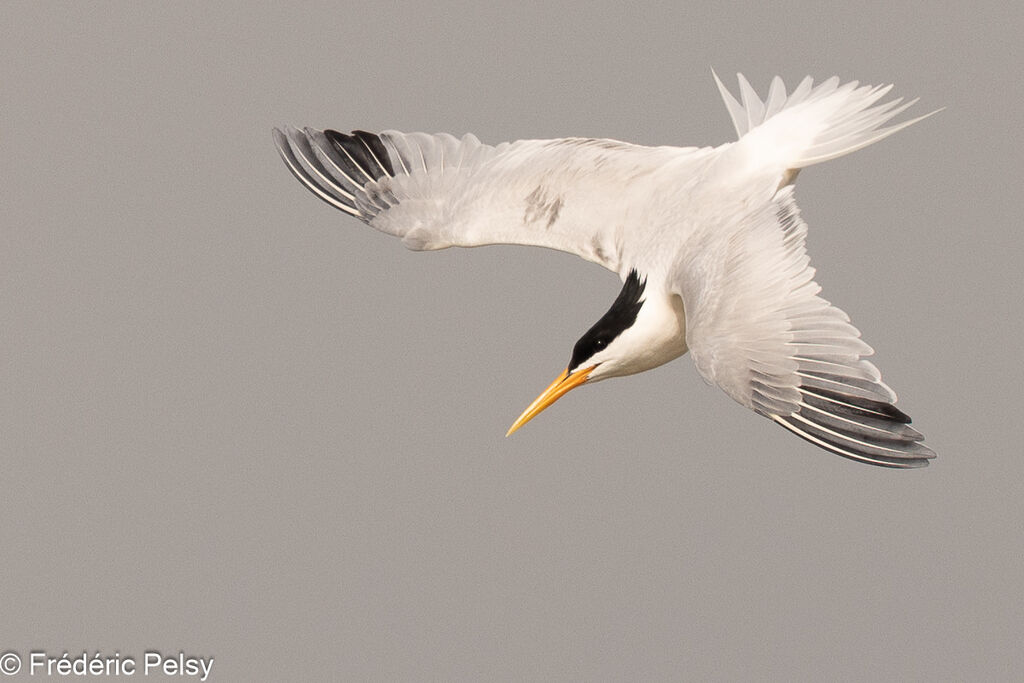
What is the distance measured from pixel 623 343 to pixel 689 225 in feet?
1.68

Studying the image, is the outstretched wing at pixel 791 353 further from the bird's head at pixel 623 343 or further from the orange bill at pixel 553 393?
the orange bill at pixel 553 393

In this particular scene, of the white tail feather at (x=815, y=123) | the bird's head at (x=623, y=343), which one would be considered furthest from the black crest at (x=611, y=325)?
the white tail feather at (x=815, y=123)

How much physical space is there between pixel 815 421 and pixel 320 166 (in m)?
2.83

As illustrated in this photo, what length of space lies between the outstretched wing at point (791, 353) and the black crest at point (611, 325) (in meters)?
0.39

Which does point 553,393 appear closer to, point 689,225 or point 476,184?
point 689,225

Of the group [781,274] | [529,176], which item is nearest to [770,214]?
[781,274]

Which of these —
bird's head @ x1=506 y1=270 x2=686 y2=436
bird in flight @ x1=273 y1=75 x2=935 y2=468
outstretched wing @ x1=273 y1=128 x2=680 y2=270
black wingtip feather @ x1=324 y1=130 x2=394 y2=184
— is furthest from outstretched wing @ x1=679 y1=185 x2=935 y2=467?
black wingtip feather @ x1=324 y1=130 x2=394 y2=184

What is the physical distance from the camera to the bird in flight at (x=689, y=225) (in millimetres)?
5762

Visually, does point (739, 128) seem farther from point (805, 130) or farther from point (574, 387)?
point (574, 387)

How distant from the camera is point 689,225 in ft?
21.7

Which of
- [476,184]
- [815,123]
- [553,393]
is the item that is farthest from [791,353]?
[476,184]

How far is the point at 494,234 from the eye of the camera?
23.9ft

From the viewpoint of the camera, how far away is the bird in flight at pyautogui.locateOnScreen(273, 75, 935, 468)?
5.76 metres

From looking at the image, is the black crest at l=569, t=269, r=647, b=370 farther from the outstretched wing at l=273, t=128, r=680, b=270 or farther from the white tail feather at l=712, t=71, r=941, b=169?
the white tail feather at l=712, t=71, r=941, b=169
